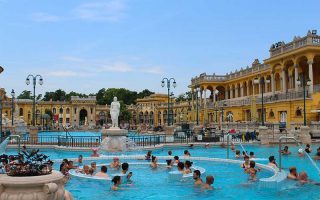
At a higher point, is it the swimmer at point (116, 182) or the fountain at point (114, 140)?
the fountain at point (114, 140)

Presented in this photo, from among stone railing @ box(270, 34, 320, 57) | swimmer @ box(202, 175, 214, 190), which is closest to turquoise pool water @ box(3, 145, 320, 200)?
swimmer @ box(202, 175, 214, 190)

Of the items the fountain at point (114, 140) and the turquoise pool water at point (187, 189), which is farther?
the fountain at point (114, 140)

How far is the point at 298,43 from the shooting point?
4206 centimetres

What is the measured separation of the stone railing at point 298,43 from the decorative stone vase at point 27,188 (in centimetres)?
3866

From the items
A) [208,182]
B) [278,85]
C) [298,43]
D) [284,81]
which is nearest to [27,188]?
[208,182]

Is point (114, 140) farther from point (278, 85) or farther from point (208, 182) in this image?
point (278, 85)

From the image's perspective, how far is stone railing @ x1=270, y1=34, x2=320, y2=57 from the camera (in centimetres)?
4012

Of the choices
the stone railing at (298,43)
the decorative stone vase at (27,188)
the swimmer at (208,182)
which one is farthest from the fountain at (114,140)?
the stone railing at (298,43)

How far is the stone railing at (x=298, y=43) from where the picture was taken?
40.1m

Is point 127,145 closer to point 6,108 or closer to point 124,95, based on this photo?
point 6,108

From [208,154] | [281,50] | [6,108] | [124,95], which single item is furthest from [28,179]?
[124,95]

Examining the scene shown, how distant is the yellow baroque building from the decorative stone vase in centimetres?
3332

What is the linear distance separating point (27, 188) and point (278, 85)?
5339 centimetres

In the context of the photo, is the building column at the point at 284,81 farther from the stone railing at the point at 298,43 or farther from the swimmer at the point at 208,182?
the swimmer at the point at 208,182
